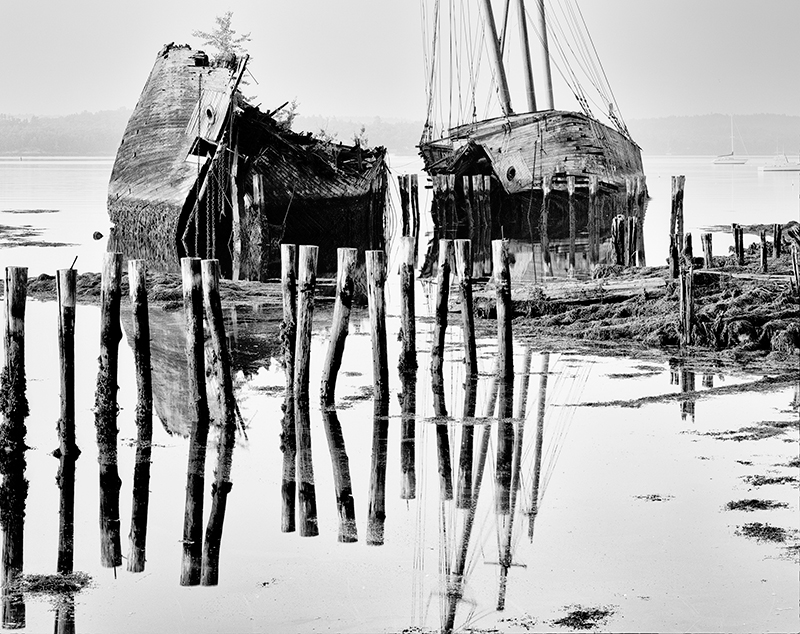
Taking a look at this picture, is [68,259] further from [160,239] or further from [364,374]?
[364,374]

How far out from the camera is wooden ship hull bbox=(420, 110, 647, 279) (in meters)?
43.9

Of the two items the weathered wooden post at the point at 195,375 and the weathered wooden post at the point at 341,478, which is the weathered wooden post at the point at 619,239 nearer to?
the weathered wooden post at the point at 341,478

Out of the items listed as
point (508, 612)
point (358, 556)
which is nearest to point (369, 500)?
point (358, 556)

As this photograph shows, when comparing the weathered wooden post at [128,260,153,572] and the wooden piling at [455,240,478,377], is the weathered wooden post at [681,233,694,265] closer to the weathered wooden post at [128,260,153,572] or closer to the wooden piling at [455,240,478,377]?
the wooden piling at [455,240,478,377]

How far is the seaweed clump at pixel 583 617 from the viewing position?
8258mm

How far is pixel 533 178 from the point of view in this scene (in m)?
44.6

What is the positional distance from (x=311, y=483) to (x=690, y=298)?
731 centimetres

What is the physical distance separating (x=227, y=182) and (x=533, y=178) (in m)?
15.0

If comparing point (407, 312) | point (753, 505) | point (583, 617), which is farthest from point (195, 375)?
point (583, 617)

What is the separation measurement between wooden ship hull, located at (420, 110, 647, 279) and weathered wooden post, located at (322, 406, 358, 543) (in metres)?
27.0

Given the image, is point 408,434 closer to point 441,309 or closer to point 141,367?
point 441,309

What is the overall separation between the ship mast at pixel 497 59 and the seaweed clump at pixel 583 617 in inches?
1504

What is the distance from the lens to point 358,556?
387 inches

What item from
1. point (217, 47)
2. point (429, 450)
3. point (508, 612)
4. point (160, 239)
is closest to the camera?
point (508, 612)
